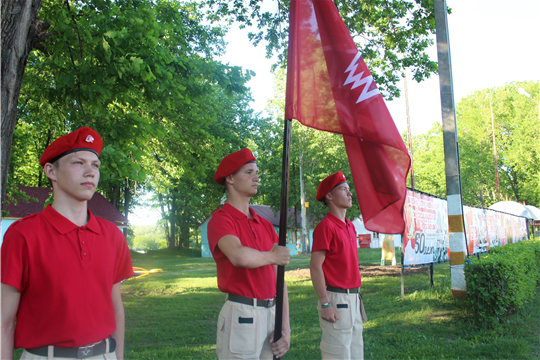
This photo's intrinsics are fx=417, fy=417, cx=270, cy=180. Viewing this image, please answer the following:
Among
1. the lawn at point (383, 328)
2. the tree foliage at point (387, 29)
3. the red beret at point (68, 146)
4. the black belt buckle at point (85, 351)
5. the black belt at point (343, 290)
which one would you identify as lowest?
the lawn at point (383, 328)

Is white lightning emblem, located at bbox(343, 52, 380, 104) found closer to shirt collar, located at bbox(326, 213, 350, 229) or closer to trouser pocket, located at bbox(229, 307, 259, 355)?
shirt collar, located at bbox(326, 213, 350, 229)

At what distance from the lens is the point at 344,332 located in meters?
3.74

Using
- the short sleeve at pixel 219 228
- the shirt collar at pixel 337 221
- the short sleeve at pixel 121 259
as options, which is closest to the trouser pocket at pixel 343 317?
the shirt collar at pixel 337 221

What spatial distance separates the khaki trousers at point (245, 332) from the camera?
285 cm

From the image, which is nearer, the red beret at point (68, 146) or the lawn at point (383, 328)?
the red beret at point (68, 146)

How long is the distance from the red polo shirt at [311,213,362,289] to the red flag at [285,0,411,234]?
781 mm

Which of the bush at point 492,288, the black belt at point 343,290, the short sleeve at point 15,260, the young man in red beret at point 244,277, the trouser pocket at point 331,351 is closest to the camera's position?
the short sleeve at point 15,260

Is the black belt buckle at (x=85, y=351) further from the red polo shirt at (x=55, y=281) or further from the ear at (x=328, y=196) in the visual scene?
the ear at (x=328, y=196)

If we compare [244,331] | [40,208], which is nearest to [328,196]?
[244,331]

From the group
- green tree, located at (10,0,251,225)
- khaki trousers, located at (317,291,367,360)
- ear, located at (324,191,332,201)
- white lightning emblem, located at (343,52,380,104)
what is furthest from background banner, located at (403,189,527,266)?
white lightning emblem, located at (343,52,380,104)

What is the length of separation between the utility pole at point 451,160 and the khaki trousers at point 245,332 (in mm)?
5960

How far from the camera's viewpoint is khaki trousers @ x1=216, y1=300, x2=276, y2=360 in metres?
2.85

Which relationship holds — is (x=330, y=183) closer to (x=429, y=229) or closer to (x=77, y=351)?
(x=77, y=351)

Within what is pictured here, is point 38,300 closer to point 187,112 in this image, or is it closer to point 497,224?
point 187,112
